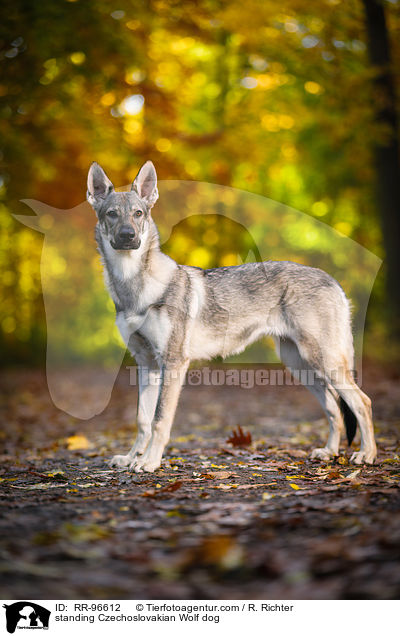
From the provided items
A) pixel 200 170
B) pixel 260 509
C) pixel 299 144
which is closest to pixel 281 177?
pixel 299 144

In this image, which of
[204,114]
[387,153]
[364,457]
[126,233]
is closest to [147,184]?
[126,233]

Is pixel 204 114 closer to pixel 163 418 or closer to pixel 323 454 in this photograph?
pixel 323 454

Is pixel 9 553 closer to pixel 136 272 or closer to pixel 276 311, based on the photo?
pixel 136 272

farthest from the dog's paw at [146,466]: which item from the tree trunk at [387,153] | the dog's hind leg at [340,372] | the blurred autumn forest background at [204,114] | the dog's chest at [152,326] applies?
the tree trunk at [387,153]

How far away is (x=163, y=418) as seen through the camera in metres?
4.69

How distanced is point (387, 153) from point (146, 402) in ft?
32.7

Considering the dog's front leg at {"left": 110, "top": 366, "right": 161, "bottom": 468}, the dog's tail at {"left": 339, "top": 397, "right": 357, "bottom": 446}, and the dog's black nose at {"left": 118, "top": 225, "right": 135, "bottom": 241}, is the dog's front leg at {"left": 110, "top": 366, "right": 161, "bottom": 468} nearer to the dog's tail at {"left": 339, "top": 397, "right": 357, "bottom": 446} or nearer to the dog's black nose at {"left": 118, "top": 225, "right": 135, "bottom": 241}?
the dog's black nose at {"left": 118, "top": 225, "right": 135, "bottom": 241}

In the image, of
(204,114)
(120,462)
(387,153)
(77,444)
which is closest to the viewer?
(120,462)

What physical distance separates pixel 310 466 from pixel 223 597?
Answer: 2591mm

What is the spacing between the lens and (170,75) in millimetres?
15070

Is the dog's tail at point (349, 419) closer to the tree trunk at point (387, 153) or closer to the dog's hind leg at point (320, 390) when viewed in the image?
the dog's hind leg at point (320, 390)

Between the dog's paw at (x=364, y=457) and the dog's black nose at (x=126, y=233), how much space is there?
2.70m
